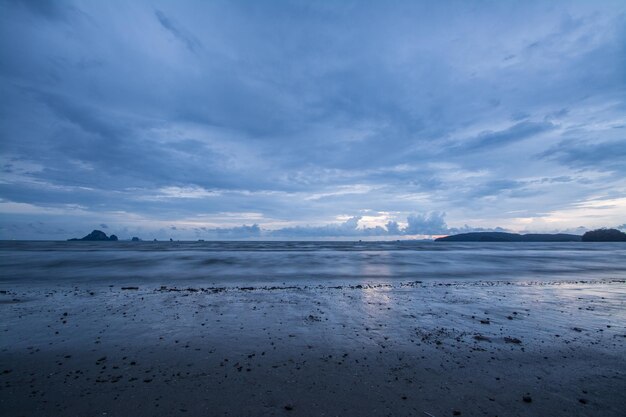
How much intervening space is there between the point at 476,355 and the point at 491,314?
201 inches

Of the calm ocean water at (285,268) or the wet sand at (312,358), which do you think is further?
the calm ocean water at (285,268)

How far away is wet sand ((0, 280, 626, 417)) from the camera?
5480 millimetres

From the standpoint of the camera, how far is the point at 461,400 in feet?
18.3

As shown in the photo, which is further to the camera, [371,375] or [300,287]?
[300,287]

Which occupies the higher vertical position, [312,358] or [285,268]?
[285,268]

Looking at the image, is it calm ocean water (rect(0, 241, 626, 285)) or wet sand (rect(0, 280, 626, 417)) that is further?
calm ocean water (rect(0, 241, 626, 285))

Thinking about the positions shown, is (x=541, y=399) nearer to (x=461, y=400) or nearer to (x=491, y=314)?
(x=461, y=400)

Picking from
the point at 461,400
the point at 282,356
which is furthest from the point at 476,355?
the point at 282,356

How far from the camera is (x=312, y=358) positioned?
751 centimetres

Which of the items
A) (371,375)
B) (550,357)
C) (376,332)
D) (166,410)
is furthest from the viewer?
(376,332)

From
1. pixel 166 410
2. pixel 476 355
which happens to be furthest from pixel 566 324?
pixel 166 410

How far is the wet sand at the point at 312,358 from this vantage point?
5480 mm

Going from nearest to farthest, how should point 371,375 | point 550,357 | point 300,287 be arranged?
1. point 371,375
2. point 550,357
3. point 300,287

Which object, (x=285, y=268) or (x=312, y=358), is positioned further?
(x=285, y=268)
